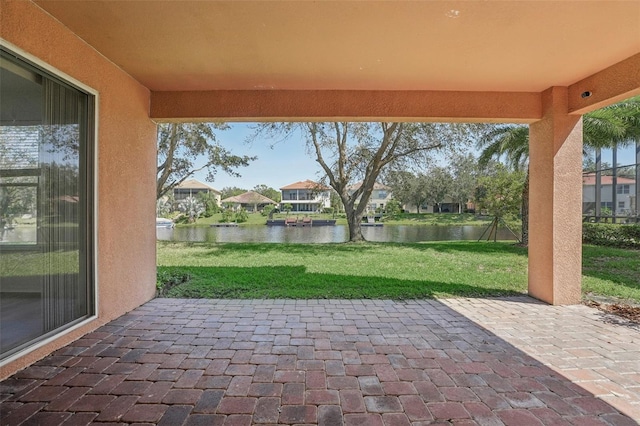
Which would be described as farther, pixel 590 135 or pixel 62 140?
pixel 590 135

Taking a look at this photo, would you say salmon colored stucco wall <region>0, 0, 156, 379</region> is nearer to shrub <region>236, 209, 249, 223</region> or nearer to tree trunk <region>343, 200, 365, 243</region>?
tree trunk <region>343, 200, 365, 243</region>

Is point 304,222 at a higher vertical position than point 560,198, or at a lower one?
lower

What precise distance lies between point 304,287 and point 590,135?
10.0m

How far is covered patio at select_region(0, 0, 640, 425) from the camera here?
2.33 metres

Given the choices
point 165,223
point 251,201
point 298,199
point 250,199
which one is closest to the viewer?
point 165,223

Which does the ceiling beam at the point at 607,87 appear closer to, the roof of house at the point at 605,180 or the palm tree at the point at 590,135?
the palm tree at the point at 590,135

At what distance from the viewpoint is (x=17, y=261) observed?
2617mm

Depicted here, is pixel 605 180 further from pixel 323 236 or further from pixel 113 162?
pixel 113 162

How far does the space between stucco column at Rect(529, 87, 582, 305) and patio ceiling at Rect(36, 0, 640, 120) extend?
0.44 m

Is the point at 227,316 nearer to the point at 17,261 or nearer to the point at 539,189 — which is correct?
the point at 17,261

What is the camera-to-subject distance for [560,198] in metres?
4.37

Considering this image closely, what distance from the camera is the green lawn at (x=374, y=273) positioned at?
512cm

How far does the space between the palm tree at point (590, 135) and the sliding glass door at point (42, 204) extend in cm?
1117

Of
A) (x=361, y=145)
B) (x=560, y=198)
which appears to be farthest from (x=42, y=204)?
(x=361, y=145)
